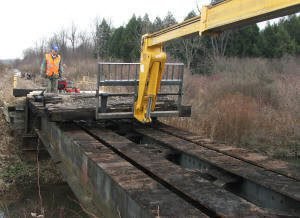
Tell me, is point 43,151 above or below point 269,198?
below

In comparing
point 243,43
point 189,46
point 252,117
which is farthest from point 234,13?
point 243,43

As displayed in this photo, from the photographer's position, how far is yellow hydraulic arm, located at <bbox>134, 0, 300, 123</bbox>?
139 inches

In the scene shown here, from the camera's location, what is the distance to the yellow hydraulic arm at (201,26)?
11.6ft

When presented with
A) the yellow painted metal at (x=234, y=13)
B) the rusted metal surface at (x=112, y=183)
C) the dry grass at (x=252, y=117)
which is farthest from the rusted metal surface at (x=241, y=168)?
the dry grass at (x=252, y=117)

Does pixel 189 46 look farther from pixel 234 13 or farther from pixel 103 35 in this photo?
pixel 103 35

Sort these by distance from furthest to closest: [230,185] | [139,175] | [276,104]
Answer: [276,104], [230,185], [139,175]

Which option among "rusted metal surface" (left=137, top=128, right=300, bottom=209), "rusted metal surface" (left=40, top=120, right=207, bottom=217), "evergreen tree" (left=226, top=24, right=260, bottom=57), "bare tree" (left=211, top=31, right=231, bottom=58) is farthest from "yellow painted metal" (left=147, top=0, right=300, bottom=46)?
"evergreen tree" (left=226, top=24, right=260, bottom=57)

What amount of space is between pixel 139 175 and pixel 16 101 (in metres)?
6.98

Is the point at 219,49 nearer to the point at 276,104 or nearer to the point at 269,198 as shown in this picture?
the point at 276,104

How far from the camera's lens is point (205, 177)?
4.71m

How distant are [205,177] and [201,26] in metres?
1.74

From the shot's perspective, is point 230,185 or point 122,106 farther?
point 122,106

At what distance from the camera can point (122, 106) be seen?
7145 millimetres

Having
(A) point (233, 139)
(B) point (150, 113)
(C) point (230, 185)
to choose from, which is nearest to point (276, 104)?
(A) point (233, 139)
